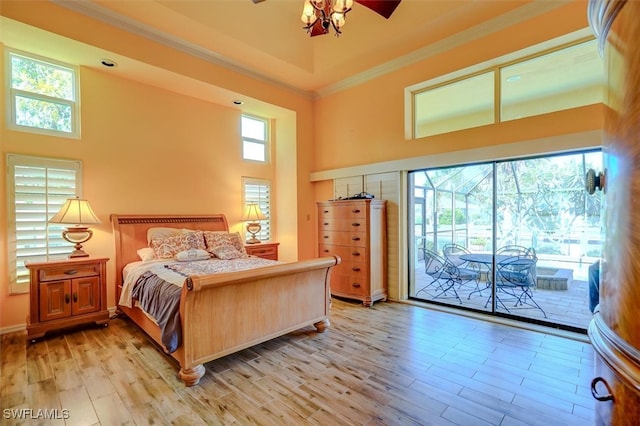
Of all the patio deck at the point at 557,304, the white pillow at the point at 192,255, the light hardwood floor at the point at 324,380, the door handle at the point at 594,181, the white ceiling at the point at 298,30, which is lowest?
the light hardwood floor at the point at 324,380

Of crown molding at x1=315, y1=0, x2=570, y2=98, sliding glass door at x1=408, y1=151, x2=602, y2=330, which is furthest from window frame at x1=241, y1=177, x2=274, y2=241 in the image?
sliding glass door at x1=408, y1=151, x2=602, y2=330

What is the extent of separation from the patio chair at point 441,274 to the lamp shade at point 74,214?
453 centimetres

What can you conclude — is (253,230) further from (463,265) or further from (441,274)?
(463,265)

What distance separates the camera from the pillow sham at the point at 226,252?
4.15 meters

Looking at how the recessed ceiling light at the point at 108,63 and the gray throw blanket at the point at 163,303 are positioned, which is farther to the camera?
the recessed ceiling light at the point at 108,63

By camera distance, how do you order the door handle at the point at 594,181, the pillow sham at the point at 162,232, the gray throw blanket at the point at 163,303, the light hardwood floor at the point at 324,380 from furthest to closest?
the pillow sham at the point at 162,232, the gray throw blanket at the point at 163,303, the light hardwood floor at the point at 324,380, the door handle at the point at 594,181

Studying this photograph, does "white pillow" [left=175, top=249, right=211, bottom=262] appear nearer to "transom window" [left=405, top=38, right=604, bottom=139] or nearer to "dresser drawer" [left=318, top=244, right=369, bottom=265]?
"dresser drawer" [left=318, top=244, right=369, bottom=265]

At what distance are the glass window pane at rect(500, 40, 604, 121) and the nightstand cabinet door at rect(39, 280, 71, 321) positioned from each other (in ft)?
18.1

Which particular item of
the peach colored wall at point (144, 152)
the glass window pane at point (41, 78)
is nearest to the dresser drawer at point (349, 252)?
the peach colored wall at point (144, 152)

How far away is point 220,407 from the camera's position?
2.12m

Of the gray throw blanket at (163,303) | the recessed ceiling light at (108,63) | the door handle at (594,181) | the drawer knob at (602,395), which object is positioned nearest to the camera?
the drawer knob at (602,395)

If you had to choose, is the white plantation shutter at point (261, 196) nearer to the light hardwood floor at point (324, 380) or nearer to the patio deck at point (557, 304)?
the light hardwood floor at point (324, 380)

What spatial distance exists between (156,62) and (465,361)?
488 centimetres

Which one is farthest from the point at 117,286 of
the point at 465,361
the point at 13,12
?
the point at 465,361
